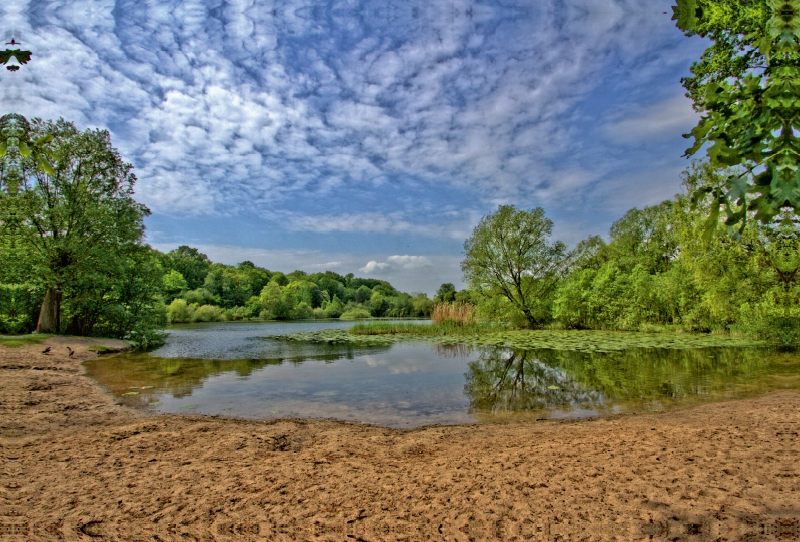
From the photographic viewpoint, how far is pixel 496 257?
3061cm

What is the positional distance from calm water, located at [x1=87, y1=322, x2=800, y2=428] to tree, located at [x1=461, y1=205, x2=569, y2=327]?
15269mm

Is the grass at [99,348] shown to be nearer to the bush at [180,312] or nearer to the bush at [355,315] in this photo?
the bush at [180,312]

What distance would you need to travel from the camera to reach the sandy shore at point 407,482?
107 inches

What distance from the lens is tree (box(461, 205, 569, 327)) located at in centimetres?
3019

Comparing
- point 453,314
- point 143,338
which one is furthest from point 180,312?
point 453,314

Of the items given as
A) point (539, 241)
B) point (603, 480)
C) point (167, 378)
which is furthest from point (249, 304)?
point (603, 480)

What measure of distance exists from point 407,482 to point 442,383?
21.0 ft

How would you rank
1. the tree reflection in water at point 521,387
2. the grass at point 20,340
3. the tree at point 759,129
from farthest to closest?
the grass at point 20,340 < the tree reflection in water at point 521,387 < the tree at point 759,129

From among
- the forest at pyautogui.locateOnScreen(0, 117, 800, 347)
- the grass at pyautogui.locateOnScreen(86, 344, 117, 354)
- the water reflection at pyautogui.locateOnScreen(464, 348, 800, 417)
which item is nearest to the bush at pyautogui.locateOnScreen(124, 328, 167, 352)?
the forest at pyautogui.locateOnScreen(0, 117, 800, 347)

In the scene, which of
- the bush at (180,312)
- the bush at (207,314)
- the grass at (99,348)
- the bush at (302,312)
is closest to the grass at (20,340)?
the grass at (99,348)

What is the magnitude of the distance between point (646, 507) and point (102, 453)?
5340 millimetres

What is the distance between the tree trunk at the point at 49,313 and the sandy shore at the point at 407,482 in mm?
16016

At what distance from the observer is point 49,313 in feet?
58.0

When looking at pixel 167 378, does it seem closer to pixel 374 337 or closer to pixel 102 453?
pixel 102 453
